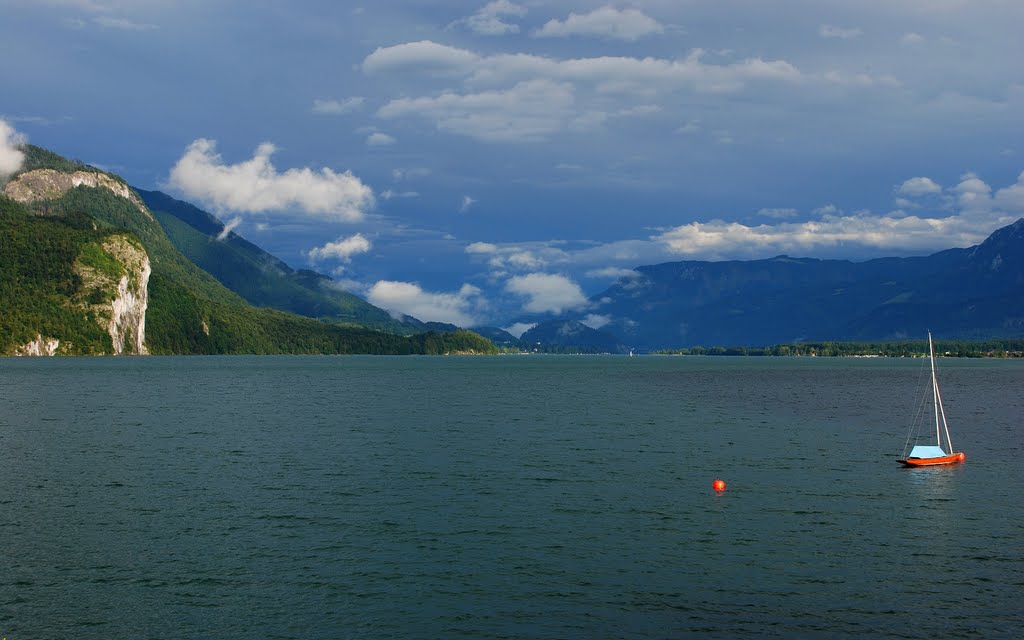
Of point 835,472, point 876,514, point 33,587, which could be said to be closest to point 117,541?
point 33,587

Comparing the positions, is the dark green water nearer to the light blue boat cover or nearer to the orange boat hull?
the orange boat hull

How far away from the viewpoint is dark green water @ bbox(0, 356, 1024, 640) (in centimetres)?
4147

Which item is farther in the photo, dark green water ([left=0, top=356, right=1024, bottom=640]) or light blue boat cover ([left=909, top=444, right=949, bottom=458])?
light blue boat cover ([left=909, top=444, right=949, bottom=458])

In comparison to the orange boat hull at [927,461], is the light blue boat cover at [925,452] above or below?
above

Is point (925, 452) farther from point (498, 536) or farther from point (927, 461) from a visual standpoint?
point (498, 536)

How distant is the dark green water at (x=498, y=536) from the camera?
41.5 meters

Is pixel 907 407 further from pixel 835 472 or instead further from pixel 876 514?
pixel 876 514

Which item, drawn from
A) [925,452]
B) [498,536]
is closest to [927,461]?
[925,452]

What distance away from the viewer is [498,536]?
56.6 metres

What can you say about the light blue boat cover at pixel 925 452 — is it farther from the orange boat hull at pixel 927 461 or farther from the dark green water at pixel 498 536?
the dark green water at pixel 498 536

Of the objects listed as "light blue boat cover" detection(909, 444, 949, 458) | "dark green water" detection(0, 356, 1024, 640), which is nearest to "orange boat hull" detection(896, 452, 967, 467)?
"light blue boat cover" detection(909, 444, 949, 458)

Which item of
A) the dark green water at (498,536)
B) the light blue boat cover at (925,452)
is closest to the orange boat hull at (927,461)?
the light blue boat cover at (925,452)

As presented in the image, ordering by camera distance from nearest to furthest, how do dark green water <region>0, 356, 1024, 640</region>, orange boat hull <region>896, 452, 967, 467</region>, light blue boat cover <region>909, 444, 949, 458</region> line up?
dark green water <region>0, 356, 1024, 640</region>, orange boat hull <region>896, 452, 967, 467</region>, light blue boat cover <region>909, 444, 949, 458</region>

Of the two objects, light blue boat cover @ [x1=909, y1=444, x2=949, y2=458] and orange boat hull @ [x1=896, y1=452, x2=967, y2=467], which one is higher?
light blue boat cover @ [x1=909, y1=444, x2=949, y2=458]
